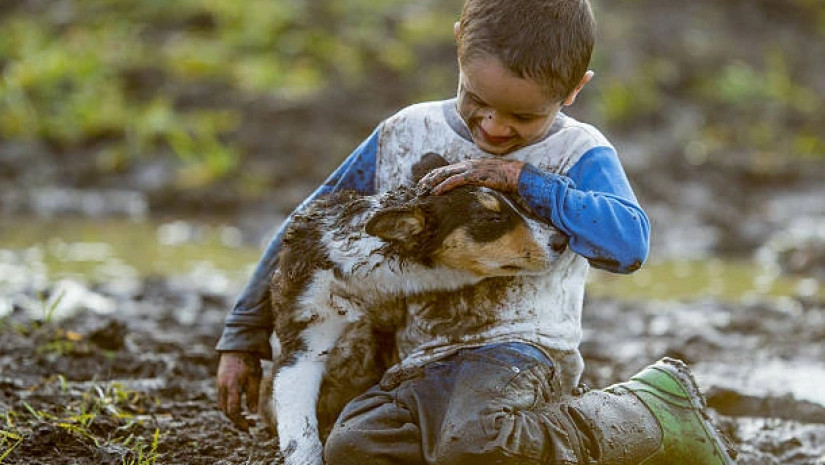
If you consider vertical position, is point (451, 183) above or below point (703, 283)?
above

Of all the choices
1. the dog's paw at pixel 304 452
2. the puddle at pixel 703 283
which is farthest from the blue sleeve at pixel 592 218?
the puddle at pixel 703 283

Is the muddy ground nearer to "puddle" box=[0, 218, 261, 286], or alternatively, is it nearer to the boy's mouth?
"puddle" box=[0, 218, 261, 286]

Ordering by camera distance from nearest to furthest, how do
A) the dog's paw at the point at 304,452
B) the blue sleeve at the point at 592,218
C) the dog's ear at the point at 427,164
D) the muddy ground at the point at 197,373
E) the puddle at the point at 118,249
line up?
the blue sleeve at the point at 592,218 < the dog's paw at the point at 304,452 < the dog's ear at the point at 427,164 < the muddy ground at the point at 197,373 < the puddle at the point at 118,249

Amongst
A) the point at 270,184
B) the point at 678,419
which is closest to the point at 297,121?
the point at 270,184

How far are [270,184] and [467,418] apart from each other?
298 inches

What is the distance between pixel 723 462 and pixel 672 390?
9.6 inches

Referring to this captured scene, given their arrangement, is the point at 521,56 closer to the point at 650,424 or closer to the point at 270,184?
the point at 650,424

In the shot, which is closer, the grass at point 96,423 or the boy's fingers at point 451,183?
the boy's fingers at point 451,183

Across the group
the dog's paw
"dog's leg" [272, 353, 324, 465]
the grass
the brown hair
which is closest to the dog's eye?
the brown hair

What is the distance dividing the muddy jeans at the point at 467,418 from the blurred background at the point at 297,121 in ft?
14.9

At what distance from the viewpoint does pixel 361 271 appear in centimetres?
308

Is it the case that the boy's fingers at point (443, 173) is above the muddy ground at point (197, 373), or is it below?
above

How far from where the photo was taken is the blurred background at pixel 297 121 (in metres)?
8.84

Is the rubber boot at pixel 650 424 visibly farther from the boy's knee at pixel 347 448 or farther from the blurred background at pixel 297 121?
the blurred background at pixel 297 121
